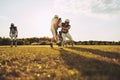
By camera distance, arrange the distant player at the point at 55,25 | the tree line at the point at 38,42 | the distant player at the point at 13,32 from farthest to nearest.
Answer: the tree line at the point at 38,42, the distant player at the point at 13,32, the distant player at the point at 55,25

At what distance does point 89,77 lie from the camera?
25.6 feet

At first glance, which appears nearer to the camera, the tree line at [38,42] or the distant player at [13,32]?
the distant player at [13,32]

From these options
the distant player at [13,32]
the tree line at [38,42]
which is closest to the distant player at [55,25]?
the distant player at [13,32]

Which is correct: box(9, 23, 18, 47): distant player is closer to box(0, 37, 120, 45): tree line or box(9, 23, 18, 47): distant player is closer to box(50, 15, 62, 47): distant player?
box(50, 15, 62, 47): distant player

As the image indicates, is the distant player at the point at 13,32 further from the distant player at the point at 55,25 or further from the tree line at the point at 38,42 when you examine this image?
the tree line at the point at 38,42

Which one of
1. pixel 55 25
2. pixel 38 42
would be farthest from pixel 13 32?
pixel 38 42

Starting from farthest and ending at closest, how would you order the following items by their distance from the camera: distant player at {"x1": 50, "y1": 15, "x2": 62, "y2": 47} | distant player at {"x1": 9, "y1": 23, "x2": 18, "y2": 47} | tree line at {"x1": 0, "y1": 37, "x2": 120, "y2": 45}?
1. tree line at {"x1": 0, "y1": 37, "x2": 120, "y2": 45}
2. distant player at {"x1": 9, "y1": 23, "x2": 18, "y2": 47}
3. distant player at {"x1": 50, "y1": 15, "x2": 62, "y2": 47}

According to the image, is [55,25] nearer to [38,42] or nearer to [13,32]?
[13,32]

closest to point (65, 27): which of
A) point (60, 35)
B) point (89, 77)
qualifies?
point (60, 35)

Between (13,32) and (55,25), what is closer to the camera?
(55,25)

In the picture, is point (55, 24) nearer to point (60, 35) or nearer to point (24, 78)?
point (60, 35)

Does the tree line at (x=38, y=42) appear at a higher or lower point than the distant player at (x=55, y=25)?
lower

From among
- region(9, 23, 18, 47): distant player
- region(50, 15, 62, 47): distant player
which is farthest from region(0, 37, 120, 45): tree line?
region(50, 15, 62, 47): distant player

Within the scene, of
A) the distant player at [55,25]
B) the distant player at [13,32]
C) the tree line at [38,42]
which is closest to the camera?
the distant player at [55,25]
